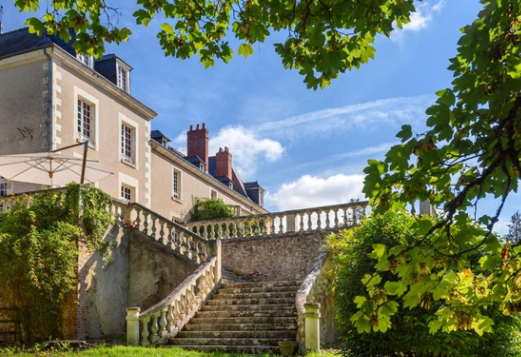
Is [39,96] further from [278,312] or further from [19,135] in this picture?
[278,312]

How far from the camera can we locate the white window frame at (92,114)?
18297mm

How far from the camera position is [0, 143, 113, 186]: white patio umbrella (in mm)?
12717

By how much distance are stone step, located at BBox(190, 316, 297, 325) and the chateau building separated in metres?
7.63

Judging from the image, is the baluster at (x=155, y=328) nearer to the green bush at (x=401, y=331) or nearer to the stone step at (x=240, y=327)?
the stone step at (x=240, y=327)

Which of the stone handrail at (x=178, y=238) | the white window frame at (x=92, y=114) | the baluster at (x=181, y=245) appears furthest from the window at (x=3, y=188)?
the baluster at (x=181, y=245)

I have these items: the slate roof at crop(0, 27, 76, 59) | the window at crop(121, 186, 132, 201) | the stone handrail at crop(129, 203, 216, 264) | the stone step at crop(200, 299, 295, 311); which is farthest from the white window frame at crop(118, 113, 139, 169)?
the stone step at crop(200, 299, 295, 311)

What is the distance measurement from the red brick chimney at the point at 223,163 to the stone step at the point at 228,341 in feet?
71.2

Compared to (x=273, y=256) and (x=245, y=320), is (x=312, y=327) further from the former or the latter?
(x=273, y=256)

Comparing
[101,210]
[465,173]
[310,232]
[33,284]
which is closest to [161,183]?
[310,232]

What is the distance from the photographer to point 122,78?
2166cm

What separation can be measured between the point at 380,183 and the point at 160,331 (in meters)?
8.85

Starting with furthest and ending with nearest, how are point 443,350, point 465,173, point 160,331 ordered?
point 160,331 < point 443,350 < point 465,173

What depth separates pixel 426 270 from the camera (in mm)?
3732

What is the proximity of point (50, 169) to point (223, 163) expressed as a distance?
20245 millimetres
